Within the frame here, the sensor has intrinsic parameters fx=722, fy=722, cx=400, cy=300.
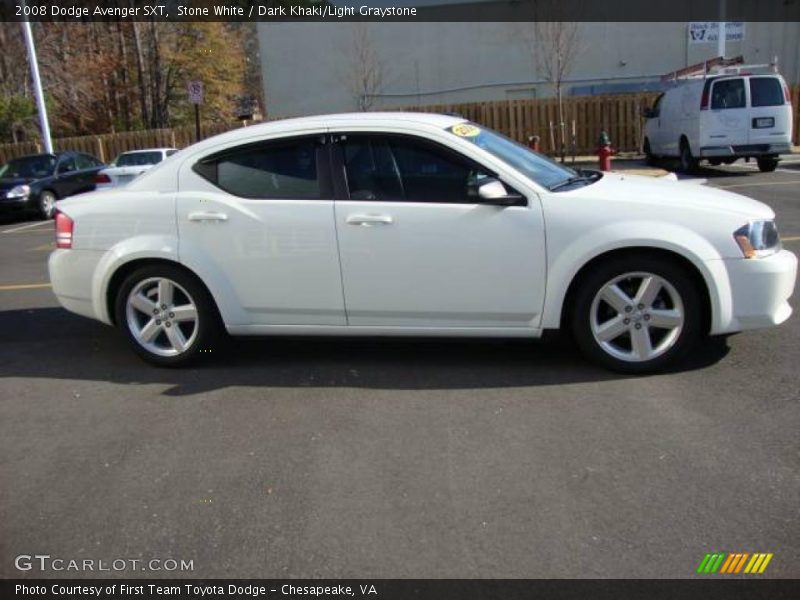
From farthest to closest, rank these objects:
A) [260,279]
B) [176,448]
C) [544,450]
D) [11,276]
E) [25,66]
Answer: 1. [25,66]
2. [11,276]
3. [260,279]
4. [176,448]
5. [544,450]

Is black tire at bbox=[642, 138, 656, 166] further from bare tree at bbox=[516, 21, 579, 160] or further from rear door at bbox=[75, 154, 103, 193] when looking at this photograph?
rear door at bbox=[75, 154, 103, 193]

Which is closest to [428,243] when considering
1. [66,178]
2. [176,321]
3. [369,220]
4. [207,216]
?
[369,220]

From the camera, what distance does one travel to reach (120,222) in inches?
190

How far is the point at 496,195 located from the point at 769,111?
42.4 ft

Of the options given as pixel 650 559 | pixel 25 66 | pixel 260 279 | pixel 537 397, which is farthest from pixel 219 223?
pixel 25 66

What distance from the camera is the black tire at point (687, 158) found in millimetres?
15844

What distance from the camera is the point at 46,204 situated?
54.3ft

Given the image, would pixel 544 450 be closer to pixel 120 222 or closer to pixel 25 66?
pixel 120 222

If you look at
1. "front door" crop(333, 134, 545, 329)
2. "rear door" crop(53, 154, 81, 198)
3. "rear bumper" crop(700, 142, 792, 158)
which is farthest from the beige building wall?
"front door" crop(333, 134, 545, 329)

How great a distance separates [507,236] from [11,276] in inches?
281

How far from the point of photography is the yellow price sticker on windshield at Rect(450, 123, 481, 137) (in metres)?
4.60

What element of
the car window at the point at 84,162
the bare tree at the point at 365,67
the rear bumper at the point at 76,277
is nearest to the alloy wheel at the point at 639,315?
the rear bumper at the point at 76,277

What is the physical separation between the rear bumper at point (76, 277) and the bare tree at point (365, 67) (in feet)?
75.8

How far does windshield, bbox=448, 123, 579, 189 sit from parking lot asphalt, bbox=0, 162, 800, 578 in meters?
1.14
